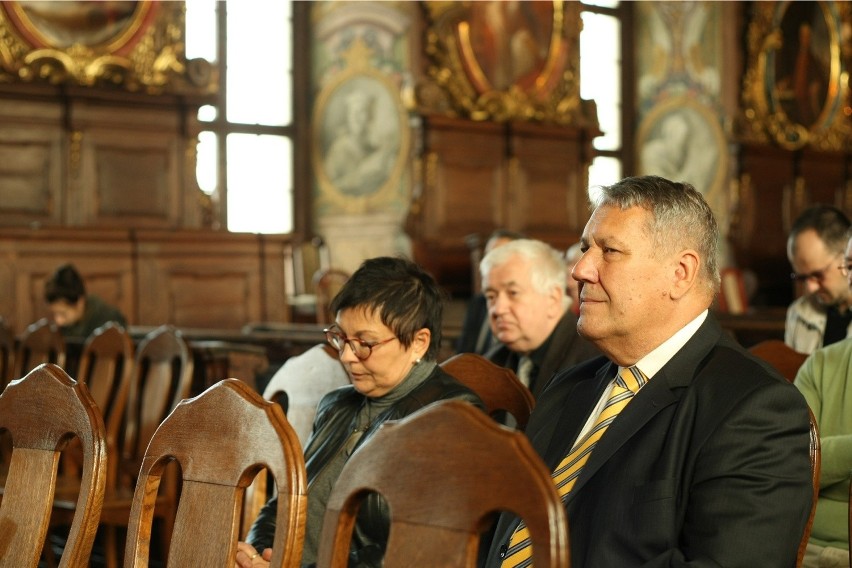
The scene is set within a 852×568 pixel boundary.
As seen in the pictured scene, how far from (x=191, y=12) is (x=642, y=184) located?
1007 cm

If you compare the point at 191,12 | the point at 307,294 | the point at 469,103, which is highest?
the point at 191,12

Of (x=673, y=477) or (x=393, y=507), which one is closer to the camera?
(x=393, y=507)

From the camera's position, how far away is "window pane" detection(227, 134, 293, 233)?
1220 cm

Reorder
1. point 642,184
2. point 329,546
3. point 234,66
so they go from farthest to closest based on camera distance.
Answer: point 234,66 < point 642,184 < point 329,546

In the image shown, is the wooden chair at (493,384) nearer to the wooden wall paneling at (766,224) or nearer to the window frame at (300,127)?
the window frame at (300,127)

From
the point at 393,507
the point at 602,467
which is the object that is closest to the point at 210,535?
the point at 393,507

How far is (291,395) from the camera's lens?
3607 millimetres

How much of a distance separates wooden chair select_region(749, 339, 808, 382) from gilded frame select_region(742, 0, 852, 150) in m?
11.5

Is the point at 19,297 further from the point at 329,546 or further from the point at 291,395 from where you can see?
the point at 329,546

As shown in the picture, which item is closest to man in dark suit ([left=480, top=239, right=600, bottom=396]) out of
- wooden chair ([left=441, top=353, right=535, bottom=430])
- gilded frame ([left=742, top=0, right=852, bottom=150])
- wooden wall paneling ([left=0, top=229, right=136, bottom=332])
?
wooden chair ([left=441, top=353, right=535, bottom=430])

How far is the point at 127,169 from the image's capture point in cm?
1019

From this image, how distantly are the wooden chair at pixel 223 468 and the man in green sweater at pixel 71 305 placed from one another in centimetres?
508

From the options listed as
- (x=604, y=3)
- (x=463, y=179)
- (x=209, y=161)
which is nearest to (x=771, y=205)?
(x=604, y=3)

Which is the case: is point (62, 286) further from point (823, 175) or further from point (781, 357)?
point (823, 175)
